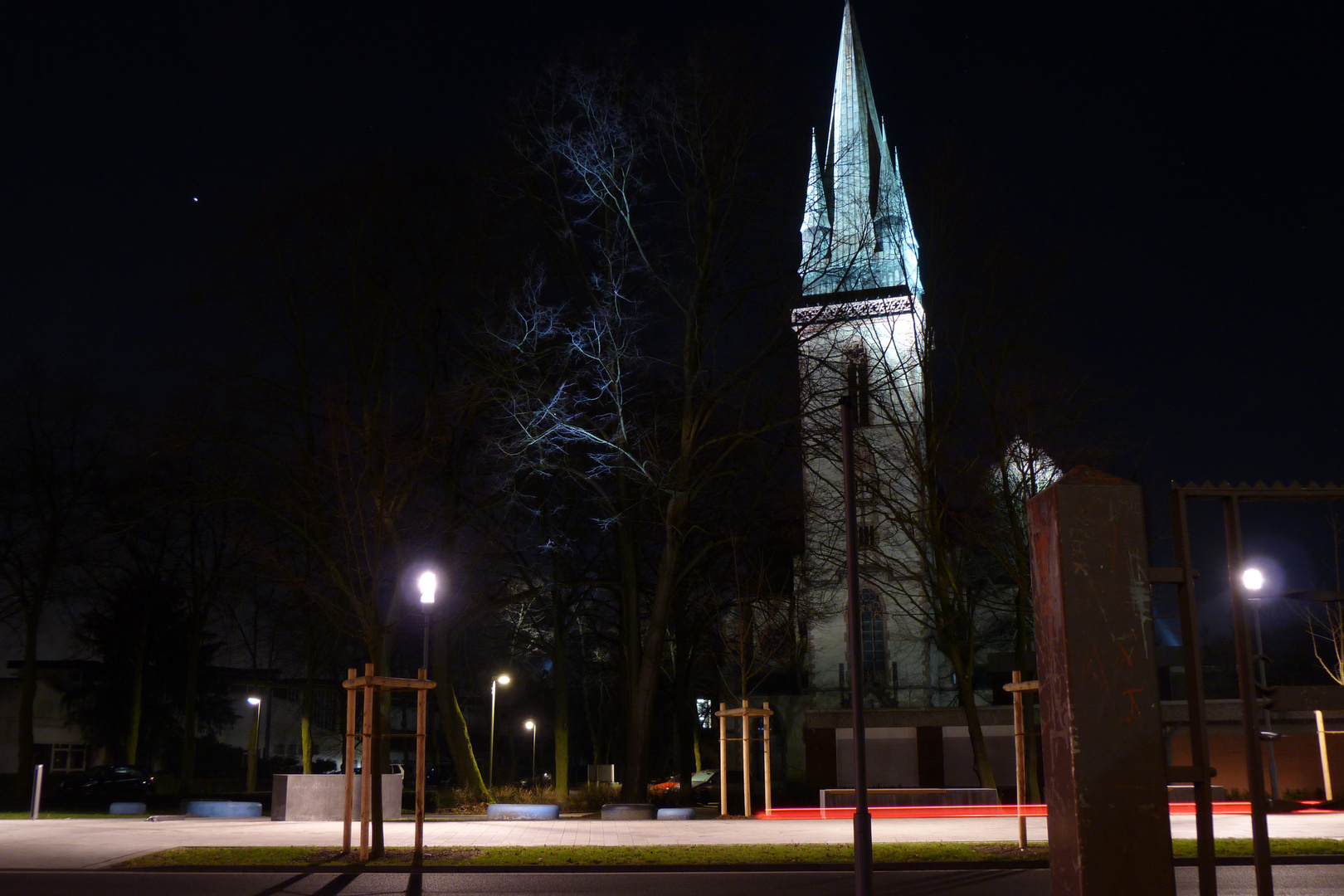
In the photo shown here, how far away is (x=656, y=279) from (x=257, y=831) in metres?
15.2

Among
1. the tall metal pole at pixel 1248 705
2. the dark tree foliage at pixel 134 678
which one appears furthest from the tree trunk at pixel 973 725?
the dark tree foliage at pixel 134 678

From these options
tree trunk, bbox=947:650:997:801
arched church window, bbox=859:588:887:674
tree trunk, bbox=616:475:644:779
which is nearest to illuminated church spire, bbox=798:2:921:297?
tree trunk, bbox=616:475:644:779

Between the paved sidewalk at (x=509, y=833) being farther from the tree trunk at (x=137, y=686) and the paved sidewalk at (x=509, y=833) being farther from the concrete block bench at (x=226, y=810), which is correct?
the tree trunk at (x=137, y=686)

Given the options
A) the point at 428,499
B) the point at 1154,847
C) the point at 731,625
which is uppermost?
the point at 428,499

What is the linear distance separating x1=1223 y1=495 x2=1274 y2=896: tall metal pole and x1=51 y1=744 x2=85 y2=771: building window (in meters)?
55.7

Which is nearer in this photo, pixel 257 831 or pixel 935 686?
pixel 257 831

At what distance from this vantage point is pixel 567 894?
1214 centimetres

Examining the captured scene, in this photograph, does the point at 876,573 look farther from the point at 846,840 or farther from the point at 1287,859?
the point at 1287,859

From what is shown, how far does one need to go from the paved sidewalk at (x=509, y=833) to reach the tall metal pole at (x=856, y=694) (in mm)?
6741

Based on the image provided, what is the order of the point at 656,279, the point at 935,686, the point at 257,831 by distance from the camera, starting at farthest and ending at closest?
the point at 935,686 → the point at 656,279 → the point at 257,831

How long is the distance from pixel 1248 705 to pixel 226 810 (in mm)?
22409

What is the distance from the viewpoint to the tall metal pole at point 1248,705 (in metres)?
6.80

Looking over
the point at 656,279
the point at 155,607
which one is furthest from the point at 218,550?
the point at 656,279

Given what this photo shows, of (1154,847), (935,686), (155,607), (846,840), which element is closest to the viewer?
(1154,847)
